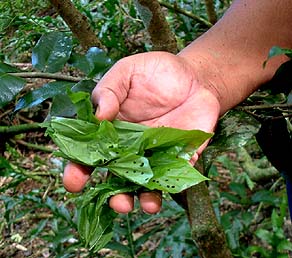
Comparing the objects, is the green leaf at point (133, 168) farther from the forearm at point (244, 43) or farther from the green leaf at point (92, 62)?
the forearm at point (244, 43)

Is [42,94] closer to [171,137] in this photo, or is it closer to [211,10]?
[171,137]

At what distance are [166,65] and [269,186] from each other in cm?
111

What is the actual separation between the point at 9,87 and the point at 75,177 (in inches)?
6.1

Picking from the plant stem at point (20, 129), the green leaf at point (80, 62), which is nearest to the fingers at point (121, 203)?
the green leaf at point (80, 62)

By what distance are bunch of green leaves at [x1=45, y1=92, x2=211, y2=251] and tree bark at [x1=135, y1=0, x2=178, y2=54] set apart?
27 cm

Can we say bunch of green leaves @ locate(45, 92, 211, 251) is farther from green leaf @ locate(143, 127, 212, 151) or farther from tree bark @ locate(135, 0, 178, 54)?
tree bark @ locate(135, 0, 178, 54)

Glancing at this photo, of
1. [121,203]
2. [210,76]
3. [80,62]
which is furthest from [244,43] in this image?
[121,203]

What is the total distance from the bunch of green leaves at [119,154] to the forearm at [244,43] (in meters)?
0.24

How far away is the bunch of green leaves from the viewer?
0.72 meters

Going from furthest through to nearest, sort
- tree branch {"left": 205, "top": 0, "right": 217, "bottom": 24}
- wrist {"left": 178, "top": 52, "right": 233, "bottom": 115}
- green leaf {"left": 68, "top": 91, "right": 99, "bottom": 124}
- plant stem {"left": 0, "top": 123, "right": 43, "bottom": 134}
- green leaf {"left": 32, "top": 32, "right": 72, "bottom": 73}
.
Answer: tree branch {"left": 205, "top": 0, "right": 217, "bottom": 24}
plant stem {"left": 0, "top": 123, "right": 43, "bottom": 134}
wrist {"left": 178, "top": 52, "right": 233, "bottom": 115}
green leaf {"left": 32, "top": 32, "right": 72, "bottom": 73}
green leaf {"left": 68, "top": 91, "right": 99, "bottom": 124}

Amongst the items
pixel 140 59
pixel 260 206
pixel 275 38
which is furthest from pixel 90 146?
pixel 260 206

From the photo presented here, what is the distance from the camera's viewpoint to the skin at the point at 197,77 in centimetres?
74

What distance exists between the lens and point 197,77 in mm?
910

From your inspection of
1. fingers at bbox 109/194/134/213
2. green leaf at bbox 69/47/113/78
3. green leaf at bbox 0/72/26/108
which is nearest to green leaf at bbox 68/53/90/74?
green leaf at bbox 69/47/113/78
